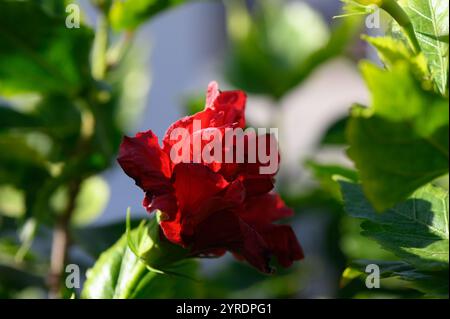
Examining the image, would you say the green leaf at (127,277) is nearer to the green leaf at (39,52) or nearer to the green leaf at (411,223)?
the green leaf at (411,223)

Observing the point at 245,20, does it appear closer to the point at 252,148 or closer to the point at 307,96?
the point at 252,148

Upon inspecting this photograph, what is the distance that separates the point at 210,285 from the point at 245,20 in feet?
1.87

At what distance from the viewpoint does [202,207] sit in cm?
59

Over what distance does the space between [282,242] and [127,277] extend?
5.4 inches

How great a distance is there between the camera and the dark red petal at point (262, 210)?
634 mm

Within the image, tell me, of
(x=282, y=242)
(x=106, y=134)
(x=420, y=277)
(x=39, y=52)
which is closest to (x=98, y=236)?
(x=106, y=134)

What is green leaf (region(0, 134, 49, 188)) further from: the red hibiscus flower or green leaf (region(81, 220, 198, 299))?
the red hibiscus flower

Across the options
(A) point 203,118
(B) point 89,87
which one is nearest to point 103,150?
(B) point 89,87

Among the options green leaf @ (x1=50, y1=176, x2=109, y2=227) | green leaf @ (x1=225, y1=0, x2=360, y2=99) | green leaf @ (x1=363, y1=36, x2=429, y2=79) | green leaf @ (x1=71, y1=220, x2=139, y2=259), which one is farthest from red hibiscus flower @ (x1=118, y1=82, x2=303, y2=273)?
green leaf @ (x1=225, y1=0, x2=360, y2=99)

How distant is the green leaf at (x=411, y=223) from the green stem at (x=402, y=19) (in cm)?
13

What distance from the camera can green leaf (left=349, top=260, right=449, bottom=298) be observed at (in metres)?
0.56

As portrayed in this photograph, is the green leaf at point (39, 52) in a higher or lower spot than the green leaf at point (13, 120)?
higher

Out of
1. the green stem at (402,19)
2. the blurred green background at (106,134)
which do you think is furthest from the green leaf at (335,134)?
the green stem at (402,19)

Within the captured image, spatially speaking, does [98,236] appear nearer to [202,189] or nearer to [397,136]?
[202,189]
